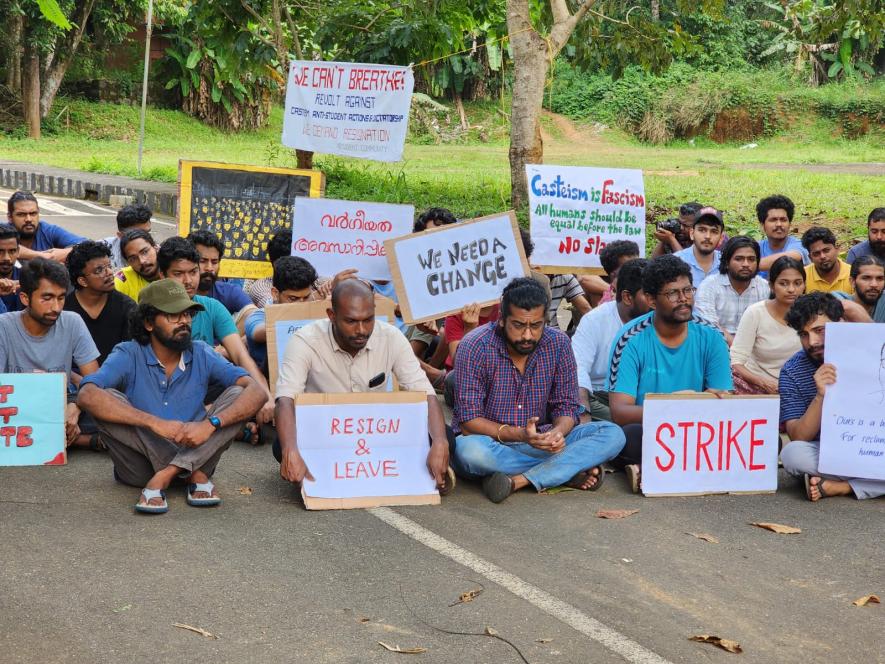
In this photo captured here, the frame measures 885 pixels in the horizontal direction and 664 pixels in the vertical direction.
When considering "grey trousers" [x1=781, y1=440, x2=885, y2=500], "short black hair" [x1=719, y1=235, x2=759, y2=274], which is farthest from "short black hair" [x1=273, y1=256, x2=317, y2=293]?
"grey trousers" [x1=781, y1=440, x2=885, y2=500]

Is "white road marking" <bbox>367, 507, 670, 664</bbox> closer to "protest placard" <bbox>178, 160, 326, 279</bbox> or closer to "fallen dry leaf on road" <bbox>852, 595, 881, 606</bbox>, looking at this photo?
"fallen dry leaf on road" <bbox>852, 595, 881, 606</bbox>

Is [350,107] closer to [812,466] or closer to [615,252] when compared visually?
[615,252]

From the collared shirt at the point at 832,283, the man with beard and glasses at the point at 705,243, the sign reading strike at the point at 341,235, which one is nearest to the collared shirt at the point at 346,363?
the sign reading strike at the point at 341,235

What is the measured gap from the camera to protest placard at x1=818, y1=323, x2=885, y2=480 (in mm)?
6875

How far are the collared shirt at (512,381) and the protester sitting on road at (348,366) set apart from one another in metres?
0.26

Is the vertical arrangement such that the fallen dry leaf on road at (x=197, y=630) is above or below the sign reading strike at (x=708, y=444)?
below

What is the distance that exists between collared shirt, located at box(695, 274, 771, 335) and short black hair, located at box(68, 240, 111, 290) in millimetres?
4408

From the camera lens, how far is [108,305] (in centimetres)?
796

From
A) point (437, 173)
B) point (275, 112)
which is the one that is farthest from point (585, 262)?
point (275, 112)

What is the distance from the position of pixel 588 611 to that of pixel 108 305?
4259 mm

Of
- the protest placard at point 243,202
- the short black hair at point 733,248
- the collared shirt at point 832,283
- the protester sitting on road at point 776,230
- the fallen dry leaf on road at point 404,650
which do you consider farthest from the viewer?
the protest placard at point 243,202

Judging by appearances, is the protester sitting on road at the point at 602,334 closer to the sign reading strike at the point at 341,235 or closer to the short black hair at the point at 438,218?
the short black hair at the point at 438,218

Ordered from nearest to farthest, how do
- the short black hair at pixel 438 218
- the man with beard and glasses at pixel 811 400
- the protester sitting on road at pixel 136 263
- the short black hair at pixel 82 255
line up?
the man with beard and glasses at pixel 811 400, the short black hair at pixel 82 255, the protester sitting on road at pixel 136 263, the short black hair at pixel 438 218

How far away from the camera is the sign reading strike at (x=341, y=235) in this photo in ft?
31.5
